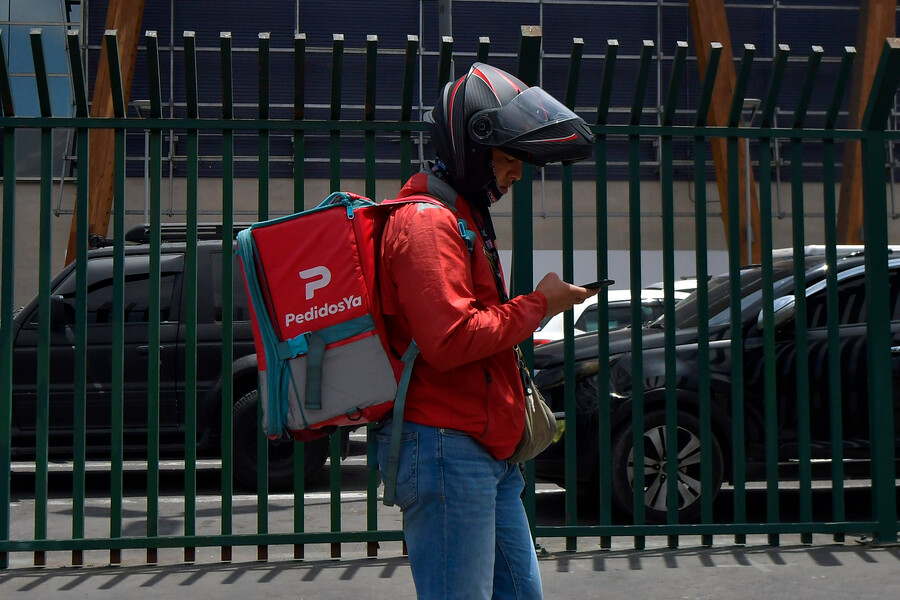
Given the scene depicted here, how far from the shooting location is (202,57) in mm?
26109

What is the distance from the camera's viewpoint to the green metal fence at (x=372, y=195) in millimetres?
4848

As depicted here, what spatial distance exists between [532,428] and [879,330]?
3.31 metres

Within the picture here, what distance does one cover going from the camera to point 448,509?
2.50 metres

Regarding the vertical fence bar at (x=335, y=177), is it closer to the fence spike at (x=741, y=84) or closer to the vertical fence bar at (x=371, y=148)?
the vertical fence bar at (x=371, y=148)

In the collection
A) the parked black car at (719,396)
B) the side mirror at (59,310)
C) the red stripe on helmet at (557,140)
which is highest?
the red stripe on helmet at (557,140)

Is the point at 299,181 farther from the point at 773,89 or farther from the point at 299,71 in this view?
the point at 773,89

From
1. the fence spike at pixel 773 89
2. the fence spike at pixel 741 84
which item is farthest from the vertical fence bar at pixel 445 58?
the fence spike at pixel 773 89

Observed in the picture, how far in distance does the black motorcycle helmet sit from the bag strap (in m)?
0.45

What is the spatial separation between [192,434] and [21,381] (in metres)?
3.72

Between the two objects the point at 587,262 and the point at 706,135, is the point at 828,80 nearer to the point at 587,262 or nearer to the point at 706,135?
the point at 587,262

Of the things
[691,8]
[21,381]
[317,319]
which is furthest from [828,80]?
[317,319]

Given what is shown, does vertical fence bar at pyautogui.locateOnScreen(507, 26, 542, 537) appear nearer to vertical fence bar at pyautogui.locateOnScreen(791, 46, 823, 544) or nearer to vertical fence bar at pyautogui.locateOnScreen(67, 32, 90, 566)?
vertical fence bar at pyautogui.locateOnScreen(791, 46, 823, 544)

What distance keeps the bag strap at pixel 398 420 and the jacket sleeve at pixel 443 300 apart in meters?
0.08

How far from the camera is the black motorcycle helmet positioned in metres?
2.59
